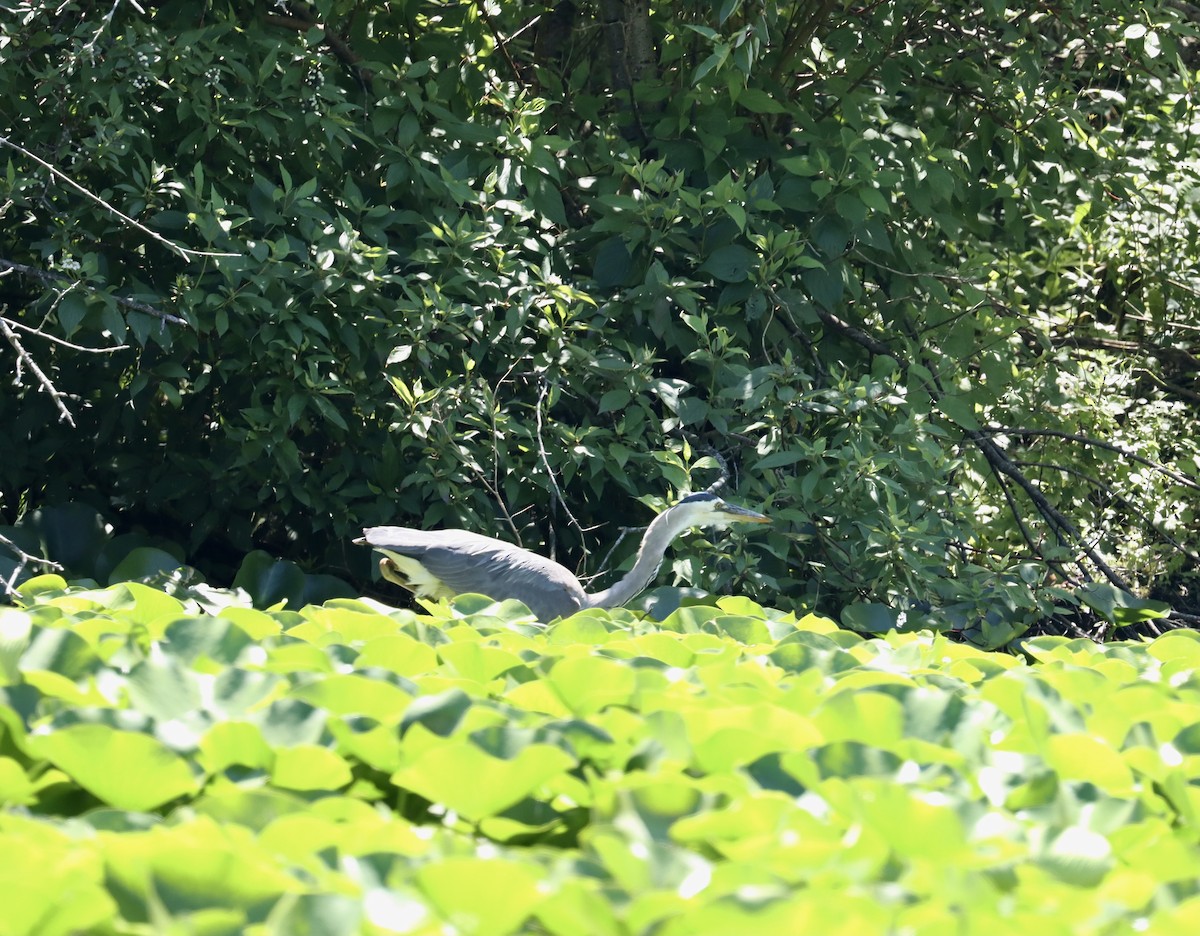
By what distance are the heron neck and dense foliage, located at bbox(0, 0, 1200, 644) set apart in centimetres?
12

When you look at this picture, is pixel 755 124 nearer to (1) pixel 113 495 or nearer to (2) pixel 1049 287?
(2) pixel 1049 287

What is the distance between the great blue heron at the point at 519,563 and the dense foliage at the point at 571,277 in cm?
17

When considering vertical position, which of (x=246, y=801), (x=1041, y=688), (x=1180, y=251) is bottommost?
(x=246, y=801)

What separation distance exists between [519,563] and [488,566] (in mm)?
107

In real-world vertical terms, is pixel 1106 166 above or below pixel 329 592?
above

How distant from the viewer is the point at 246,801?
130cm

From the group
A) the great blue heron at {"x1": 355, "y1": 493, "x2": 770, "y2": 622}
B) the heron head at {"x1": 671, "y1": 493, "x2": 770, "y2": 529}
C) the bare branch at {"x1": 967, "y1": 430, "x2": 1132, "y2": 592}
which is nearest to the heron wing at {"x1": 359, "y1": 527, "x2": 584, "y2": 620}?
the great blue heron at {"x1": 355, "y1": 493, "x2": 770, "y2": 622}

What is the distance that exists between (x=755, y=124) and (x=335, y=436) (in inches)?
86.7

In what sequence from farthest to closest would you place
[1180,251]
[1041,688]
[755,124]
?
[1180,251], [755,124], [1041,688]

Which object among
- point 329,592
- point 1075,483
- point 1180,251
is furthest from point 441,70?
point 1180,251

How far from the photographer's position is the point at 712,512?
14.5ft

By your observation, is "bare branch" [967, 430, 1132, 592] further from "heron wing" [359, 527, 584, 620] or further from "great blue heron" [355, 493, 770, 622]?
"heron wing" [359, 527, 584, 620]

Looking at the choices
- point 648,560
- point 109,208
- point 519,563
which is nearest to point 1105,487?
point 648,560

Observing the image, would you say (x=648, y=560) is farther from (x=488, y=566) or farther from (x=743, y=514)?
(x=488, y=566)
